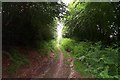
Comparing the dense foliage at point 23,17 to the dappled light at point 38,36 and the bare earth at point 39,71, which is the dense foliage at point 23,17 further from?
the bare earth at point 39,71

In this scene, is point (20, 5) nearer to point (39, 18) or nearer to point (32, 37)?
point (39, 18)

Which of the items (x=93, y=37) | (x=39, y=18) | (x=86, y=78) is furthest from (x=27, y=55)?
(x=93, y=37)

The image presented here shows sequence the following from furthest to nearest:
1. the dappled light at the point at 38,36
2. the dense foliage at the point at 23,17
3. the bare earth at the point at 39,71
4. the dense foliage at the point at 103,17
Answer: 1. the dense foliage at the point at 103,17
2. the dense foliage at the point at 23,17
3. the bare earth at the point at 39,71
4. the dappled light at the point at 38,36

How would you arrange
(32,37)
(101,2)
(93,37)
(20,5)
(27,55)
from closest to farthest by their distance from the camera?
(20,5) < (101,2) < (27,55) < (32,37) < (93,37)

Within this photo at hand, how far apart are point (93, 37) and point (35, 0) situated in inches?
399

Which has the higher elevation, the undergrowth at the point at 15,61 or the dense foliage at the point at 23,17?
the dense foliage at the point at 23,17

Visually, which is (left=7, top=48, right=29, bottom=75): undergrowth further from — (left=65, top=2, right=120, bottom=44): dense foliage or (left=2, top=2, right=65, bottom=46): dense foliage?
(left=65, top=2, right=120, bottom=44): dense foliage

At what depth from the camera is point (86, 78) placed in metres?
11.6

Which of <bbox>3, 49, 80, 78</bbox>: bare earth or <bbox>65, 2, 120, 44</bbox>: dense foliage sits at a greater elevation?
Result: <bbox>65, 2, 120, 44</bbox>: dense foliage

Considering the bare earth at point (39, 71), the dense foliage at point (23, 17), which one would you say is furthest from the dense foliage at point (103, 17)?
the bare earth at point (39, 71)

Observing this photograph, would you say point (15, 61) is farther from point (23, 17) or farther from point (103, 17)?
point (103, 17)

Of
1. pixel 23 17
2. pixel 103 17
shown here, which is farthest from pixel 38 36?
pixel 103 17

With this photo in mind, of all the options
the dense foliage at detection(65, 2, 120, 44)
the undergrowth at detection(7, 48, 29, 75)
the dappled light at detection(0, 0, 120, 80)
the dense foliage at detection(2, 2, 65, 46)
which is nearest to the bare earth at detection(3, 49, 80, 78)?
the dappled light at detection(0, 0, 120, 80)

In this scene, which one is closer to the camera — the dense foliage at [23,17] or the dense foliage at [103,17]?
the dense foliage at [23,17]
